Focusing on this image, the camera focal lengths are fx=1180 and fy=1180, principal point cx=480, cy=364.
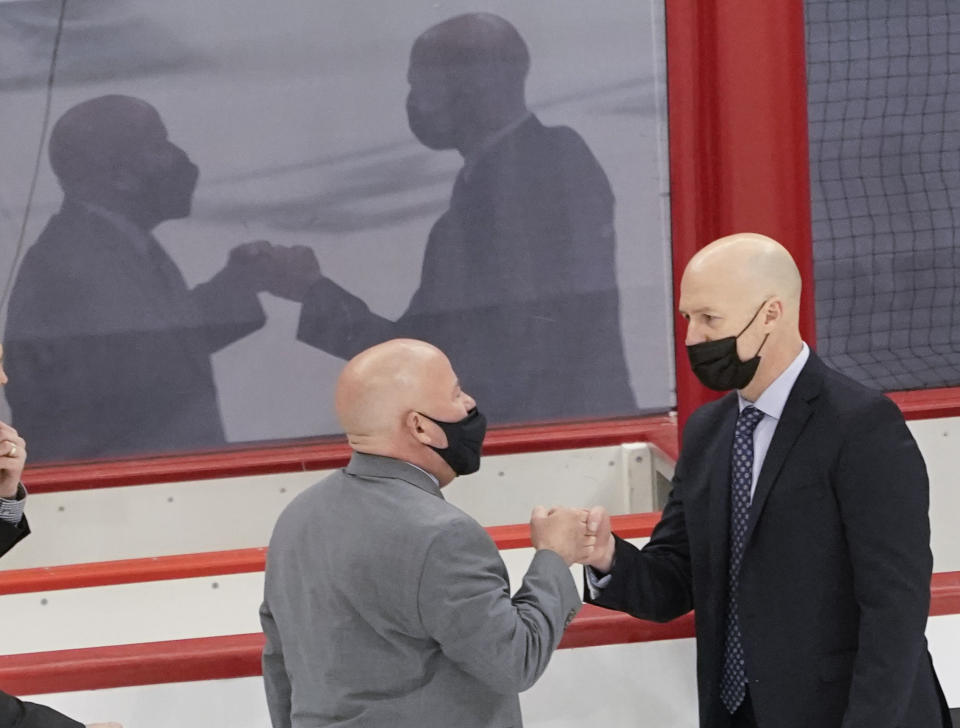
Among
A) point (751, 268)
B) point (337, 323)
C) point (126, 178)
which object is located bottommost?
point (337, 323)

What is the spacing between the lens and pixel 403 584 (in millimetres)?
1471

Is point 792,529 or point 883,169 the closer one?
point 792,529

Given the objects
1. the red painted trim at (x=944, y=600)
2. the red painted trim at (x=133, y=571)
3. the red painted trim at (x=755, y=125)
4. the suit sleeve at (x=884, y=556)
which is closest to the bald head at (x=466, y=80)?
the red painted trim at (x=755, y=125)

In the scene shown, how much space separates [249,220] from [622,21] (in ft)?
4.45

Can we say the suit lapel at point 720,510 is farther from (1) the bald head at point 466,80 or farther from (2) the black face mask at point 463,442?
(1) the bald head at point 466,80

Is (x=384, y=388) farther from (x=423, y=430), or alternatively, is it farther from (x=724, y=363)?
(x=724, y=363)

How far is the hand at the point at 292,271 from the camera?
3.80 metres

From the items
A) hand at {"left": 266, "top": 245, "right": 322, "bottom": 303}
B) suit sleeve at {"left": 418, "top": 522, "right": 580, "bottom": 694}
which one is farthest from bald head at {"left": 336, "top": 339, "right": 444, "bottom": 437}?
hand at {"left": 266, "top": 245, "right": 322, "bottom": 303}

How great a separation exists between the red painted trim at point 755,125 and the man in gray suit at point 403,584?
5.65 ft

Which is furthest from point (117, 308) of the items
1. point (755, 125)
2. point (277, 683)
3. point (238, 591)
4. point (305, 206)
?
point (277, 683)

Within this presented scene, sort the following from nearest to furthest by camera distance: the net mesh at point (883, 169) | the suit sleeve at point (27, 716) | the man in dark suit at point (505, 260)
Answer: the suit sleeve at point (27, 716) → the man in dark suit at point (505, 260) → the net mesh at point (883, 169)

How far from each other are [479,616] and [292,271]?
251 centimetres

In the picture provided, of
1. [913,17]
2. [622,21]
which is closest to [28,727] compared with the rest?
[622,21]

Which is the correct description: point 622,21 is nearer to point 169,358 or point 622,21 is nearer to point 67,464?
point 169,358
